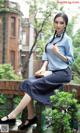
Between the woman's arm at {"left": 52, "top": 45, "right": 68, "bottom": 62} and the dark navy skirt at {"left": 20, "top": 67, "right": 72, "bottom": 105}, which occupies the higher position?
the woman's arm at {"left": 52, "top": 45, "right": 68, "bottom": 62}

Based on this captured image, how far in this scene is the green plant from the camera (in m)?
3.72

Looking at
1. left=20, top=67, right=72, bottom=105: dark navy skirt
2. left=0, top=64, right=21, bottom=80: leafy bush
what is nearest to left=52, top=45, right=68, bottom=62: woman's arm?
left=20, top=67, right=72, bottom=105: dark navy skirt

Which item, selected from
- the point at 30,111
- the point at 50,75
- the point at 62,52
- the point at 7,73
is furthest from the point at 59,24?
the point at 7,73

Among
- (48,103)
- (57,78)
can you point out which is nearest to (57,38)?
(57,78)

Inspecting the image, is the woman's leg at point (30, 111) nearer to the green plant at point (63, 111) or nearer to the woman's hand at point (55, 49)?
the green plant at point (63, 111)

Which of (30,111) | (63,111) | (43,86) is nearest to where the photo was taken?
(63,111)

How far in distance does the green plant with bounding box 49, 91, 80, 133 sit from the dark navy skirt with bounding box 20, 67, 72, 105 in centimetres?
32

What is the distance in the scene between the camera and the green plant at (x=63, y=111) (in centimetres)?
372

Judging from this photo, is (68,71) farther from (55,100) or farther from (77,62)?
(77,62)

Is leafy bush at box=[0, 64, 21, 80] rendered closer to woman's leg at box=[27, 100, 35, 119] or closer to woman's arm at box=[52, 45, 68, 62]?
woman's leg at box=[27, 100, 35, 119]

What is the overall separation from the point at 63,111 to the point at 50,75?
23.6 inches

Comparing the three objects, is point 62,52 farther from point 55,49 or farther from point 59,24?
point 59,24

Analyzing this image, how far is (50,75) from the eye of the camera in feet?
14.0

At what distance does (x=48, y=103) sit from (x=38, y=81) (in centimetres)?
25
